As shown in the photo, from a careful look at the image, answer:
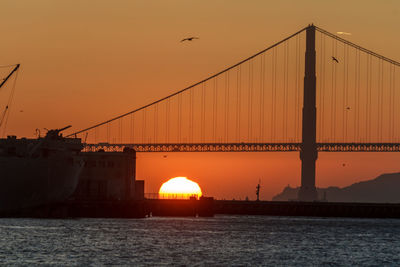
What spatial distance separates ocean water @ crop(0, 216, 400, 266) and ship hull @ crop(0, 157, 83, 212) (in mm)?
8193

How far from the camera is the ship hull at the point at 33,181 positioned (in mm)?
173000

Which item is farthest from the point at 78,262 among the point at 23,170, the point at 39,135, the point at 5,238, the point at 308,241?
the point at 39,135

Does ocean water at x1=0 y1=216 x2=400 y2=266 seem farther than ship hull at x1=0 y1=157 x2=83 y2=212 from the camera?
No

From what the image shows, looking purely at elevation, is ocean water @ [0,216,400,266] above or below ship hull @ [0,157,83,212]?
below

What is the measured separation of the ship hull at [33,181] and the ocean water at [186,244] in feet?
26.9

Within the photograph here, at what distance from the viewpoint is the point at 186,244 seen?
12331cm

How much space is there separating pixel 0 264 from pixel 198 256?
18.3 meters

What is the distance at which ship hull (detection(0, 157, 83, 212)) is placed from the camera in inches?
6811

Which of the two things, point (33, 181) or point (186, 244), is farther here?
point (33, 181)

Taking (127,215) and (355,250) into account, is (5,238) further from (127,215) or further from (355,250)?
(127,215)

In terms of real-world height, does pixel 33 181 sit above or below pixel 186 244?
above

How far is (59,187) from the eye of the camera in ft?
591

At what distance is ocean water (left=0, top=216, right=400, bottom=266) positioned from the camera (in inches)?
4161

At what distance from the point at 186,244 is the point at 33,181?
5604 centimetres
